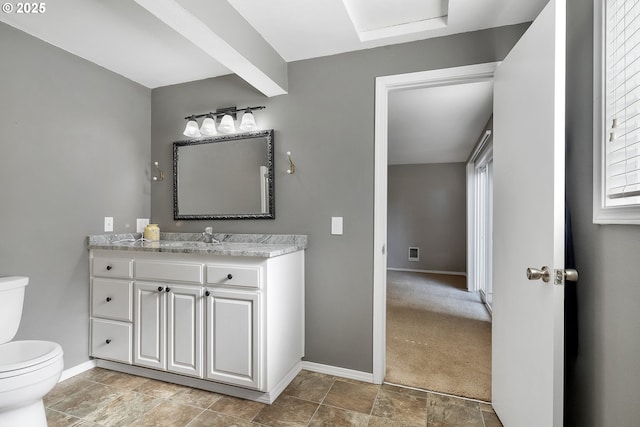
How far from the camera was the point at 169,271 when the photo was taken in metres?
1.95

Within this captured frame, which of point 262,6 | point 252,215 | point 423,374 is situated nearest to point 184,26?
point 262,6

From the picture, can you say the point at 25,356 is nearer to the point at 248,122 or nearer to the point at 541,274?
the point at 248,122

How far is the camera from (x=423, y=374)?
215 cm

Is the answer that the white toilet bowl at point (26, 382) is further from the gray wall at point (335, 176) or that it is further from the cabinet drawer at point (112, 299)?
the gray wall at point (335, 176)

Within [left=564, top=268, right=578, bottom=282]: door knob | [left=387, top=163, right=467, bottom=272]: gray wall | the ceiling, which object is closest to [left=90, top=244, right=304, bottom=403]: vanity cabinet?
the ceiling

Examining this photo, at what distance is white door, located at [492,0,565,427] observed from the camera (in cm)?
110

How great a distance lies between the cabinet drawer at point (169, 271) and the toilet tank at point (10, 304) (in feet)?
1.91

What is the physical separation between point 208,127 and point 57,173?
3.44 ft

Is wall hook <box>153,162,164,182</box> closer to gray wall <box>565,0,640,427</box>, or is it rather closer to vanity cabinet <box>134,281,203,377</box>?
vanity cabinet <box>134,281,203,377</box>

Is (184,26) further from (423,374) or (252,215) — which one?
(423,374)

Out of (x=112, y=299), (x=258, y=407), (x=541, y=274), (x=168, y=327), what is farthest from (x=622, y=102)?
(x=112, y=299)

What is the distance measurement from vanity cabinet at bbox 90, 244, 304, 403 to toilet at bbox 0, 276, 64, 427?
506 mm

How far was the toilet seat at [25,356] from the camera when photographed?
4.36 ft

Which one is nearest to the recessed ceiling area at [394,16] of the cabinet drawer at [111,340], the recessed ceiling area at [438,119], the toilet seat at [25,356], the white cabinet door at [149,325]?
the recessed ceiling area at [438,119]
